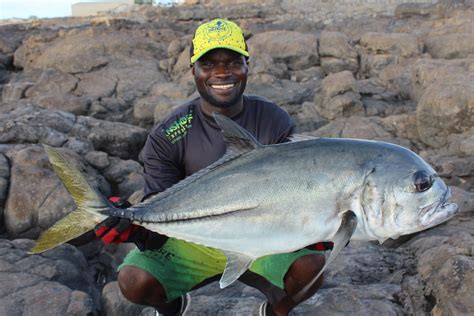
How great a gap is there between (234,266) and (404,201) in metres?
0.88

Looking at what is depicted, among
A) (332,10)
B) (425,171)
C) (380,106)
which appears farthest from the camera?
(332,10)

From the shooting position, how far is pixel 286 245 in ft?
7.24

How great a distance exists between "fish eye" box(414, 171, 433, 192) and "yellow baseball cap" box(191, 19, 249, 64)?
1.40 m

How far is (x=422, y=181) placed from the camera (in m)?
2.06

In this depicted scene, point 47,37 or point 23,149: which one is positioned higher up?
point 47,37

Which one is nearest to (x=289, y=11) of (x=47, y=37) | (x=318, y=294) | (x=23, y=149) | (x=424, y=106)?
(x=47, y=37)

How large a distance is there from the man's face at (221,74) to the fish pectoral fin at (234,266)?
112 cm

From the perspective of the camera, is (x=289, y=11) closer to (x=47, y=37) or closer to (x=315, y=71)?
(x=315, y=71)

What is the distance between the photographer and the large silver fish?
81.3 inches

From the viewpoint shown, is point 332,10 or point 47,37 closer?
point 47,37

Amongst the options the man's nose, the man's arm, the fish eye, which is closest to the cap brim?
the man's nose

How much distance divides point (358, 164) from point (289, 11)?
49.9 ft

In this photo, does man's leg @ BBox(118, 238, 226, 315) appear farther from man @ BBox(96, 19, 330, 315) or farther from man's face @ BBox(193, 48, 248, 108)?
man's face @ BBox(193, 48, 248, 108)

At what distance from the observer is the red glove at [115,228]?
2.49 meters
